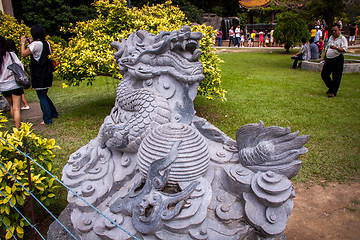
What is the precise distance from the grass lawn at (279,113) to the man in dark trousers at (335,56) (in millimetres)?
395

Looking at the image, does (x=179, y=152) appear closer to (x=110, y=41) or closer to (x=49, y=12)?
(x=110, y=41)

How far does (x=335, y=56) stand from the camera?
6.52 m

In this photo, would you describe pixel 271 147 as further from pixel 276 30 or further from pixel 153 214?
pixel 276 30

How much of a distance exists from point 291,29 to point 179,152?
1472 cm

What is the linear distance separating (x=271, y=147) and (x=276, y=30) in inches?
576

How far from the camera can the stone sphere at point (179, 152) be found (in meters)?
1.91

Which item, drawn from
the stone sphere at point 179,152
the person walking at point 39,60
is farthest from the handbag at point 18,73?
the stone sphere at point 179,152

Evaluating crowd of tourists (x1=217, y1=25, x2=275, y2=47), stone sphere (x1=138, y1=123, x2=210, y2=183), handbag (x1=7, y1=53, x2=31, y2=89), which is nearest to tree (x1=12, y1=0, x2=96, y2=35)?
crowd of tourists (x1=217, y1=25, x2=275, y2=47)

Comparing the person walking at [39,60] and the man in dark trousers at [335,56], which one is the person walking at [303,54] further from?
the person walking at [39,60]

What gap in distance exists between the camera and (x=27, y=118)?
6016 millimetres

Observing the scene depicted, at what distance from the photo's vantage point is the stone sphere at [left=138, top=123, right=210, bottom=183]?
1905mm

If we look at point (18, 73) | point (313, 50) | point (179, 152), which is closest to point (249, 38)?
point (313, 50)

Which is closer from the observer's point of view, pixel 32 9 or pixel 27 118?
pixel 27 118

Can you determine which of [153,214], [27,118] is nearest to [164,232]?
[153,214]
